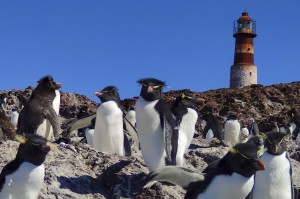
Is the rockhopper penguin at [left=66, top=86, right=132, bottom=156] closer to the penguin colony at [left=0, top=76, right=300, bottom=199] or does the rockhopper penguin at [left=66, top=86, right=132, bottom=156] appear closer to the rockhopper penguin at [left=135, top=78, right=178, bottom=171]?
the penguin colony at [left=0, top=76, right=300, bottom=199]

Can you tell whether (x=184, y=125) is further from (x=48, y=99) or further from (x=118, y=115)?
(x=48, y=99)

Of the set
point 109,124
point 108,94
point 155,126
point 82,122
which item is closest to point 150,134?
point 155,126

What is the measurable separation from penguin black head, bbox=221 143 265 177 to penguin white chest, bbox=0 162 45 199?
1.70m

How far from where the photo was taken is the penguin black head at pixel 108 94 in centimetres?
909

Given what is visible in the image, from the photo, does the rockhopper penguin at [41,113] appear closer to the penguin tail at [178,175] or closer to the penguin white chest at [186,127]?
the penguin white chest at [186,127]

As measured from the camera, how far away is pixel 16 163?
212 inches

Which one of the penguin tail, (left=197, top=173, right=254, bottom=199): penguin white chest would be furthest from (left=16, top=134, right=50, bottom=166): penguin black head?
(left=197, top=173, right=254, bottom=199): penguin white chest

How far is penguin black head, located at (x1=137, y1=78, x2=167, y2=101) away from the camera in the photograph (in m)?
7.41

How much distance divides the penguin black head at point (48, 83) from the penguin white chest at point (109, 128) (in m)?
0.77

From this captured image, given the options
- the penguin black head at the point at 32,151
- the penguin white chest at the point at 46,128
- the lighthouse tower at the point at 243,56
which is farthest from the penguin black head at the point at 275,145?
the lighthouse tower at the point at 243,56

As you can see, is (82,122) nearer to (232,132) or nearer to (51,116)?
(51,116)

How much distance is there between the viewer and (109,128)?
8.87 metres

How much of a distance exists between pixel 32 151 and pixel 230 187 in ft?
5.83

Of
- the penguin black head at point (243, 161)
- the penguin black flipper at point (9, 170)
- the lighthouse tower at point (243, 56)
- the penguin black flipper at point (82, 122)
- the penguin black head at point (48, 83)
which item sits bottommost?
the penguin black flipper at point (9, 170)
